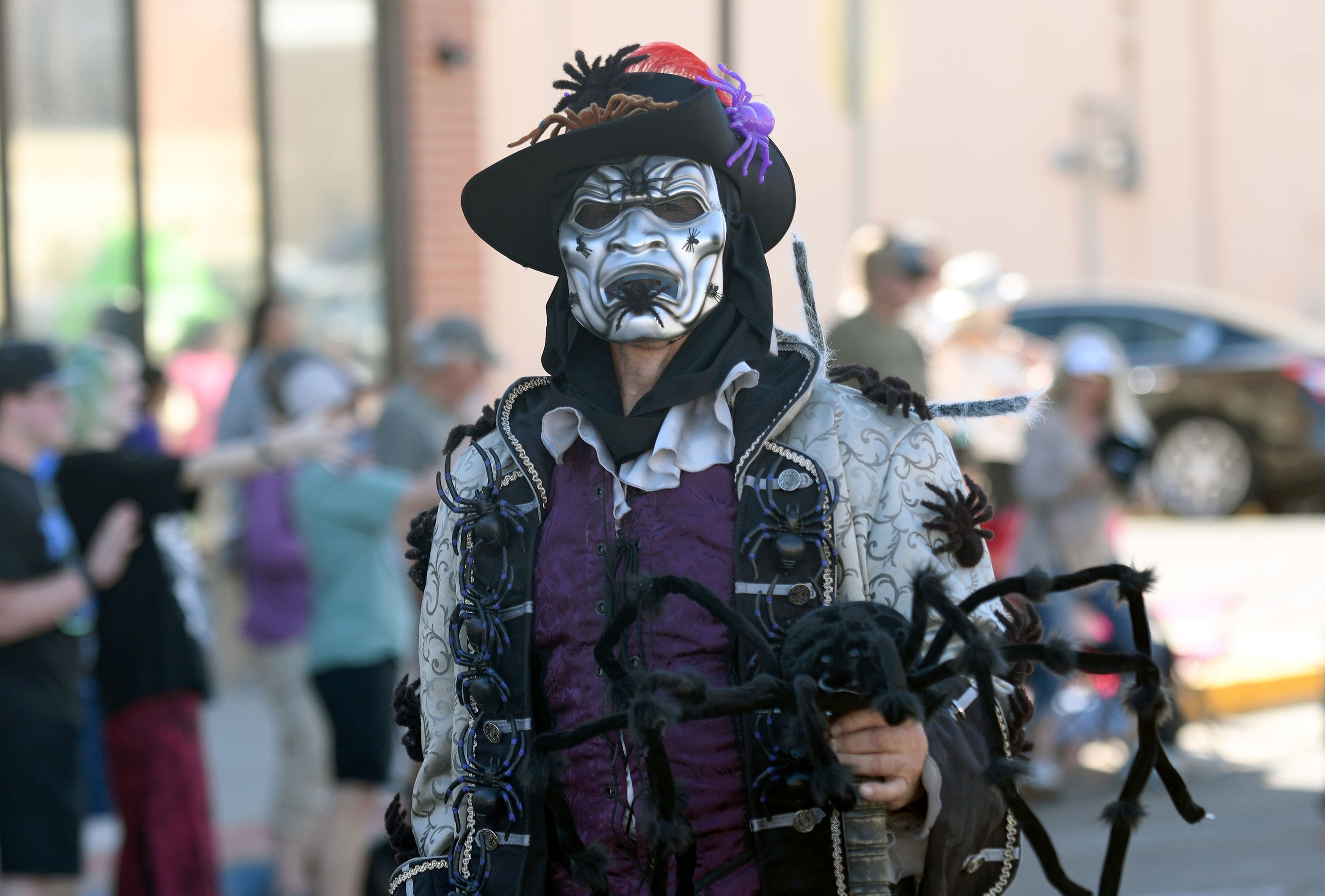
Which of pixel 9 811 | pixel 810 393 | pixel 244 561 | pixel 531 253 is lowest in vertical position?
pixel 9 811

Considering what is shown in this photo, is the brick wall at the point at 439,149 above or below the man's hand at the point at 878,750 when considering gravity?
above

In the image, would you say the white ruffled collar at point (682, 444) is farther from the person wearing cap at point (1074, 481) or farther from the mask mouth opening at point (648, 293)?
the person wearing cap at point (1074, 481)

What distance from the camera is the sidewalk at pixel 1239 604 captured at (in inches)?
332

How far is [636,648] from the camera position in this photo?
7.58 ft

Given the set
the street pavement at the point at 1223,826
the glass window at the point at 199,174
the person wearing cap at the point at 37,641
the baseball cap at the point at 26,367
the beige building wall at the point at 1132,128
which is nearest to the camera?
the person wearing cap at the point at 37,641

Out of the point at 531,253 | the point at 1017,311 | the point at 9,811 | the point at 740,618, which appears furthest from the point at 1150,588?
the point at 1017,311

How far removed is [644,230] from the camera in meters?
2.45

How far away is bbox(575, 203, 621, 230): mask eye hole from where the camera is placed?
8.20 feet

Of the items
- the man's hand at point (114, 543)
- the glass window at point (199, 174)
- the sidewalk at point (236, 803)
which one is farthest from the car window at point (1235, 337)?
the man's hand at point (114, 543)

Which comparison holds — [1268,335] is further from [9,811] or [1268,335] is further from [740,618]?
[740,618]

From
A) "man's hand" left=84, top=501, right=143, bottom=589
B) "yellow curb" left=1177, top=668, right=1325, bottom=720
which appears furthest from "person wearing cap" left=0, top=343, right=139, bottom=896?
"yellow curb" left=1177, top=668, right=1325, bottom=720

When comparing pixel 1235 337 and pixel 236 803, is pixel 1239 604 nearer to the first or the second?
pixel 1235 337

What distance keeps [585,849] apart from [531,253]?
0.96m

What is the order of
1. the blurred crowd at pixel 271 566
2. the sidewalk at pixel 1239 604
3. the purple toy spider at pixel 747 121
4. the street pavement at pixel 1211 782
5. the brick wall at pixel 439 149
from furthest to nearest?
1. the brick wall at pixel 439 149
2. the sidewalk at pixel 1239 604
3. the street pavement at pixel 1211 782
4. the blurred crowd at pixel 271 566
5. the purple toy spider at pixel 747 121
